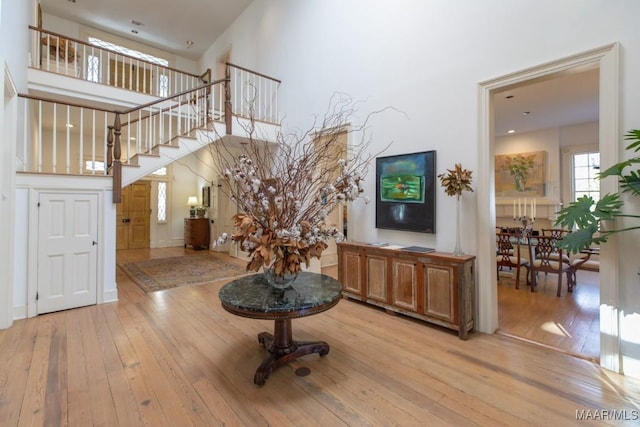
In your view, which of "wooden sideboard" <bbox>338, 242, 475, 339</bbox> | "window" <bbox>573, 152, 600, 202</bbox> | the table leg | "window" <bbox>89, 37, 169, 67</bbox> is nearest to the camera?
the table leg

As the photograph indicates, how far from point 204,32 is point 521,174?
9.11 meters

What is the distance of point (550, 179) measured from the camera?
689 centimetres

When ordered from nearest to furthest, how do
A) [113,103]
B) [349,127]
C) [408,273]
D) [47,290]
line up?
1. [408,273]
2. [47,290]
3. [349,127]
4. [113,103]

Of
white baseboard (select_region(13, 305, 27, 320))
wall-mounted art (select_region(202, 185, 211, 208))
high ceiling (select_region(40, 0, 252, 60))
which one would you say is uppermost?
high ceiling (select_region(40, 0, 252, 60))

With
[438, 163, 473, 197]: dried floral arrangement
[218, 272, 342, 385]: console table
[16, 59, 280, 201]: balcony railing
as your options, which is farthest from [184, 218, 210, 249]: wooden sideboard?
[438, 163, 473, 197]: dried floral arrangement

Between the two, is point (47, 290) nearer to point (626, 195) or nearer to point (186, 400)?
point (186, 400)

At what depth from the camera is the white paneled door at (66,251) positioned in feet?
11.8

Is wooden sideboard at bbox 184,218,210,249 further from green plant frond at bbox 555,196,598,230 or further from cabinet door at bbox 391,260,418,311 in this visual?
green plant frond at bbox 555,196,598,230

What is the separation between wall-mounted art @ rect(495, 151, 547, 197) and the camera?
23.0ft

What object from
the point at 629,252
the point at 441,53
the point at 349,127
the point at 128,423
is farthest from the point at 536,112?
the point at 128,423

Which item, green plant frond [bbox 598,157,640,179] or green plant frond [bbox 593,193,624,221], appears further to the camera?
green plant frond [bbox 593,193,624,221]

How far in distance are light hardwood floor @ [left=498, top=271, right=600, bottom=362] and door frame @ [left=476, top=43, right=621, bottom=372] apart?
25cm

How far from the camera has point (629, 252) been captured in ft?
7.55

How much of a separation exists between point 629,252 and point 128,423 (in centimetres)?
375
